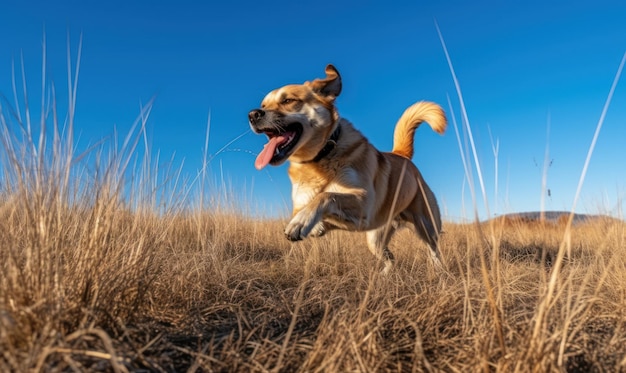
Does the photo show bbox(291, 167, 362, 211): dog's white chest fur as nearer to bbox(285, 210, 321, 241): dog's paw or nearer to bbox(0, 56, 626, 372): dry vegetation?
bbox(285, 210, 321, 241): dog's paw

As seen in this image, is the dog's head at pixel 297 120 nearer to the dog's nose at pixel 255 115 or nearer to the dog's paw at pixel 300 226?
the dog's nose at pixel 255 115

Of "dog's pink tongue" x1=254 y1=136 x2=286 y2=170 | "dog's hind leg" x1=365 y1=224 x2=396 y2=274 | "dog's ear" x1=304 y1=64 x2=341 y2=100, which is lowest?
"dog's hind leg" x1=365 y1=224 x2=396 y2=274

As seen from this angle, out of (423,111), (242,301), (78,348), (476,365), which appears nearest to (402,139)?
(423,111)

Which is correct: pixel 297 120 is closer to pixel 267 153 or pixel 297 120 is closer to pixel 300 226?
pixel 267 153

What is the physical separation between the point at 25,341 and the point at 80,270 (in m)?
0.40

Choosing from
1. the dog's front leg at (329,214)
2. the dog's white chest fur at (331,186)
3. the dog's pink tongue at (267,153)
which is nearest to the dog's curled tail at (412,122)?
the dog's white chest fur at (331,186)

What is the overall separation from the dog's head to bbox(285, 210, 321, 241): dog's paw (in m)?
0.81

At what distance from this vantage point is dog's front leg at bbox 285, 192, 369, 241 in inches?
117

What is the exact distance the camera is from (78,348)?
1.26m

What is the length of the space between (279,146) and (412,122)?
2127 mm

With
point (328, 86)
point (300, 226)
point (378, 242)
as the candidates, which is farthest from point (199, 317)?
point (378, 242)

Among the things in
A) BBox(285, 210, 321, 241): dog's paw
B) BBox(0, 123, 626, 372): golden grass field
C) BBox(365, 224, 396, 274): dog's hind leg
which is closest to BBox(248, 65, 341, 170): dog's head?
BBox(285, 210, 321, 241): dog's paw

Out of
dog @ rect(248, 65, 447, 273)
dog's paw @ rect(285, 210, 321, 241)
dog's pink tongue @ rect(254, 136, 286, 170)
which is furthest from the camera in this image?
dog's pink tongue @ rect(254, 136, 286, 170)

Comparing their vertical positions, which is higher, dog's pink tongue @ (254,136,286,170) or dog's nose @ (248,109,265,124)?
dog's nose @ (248,109,265,124)
